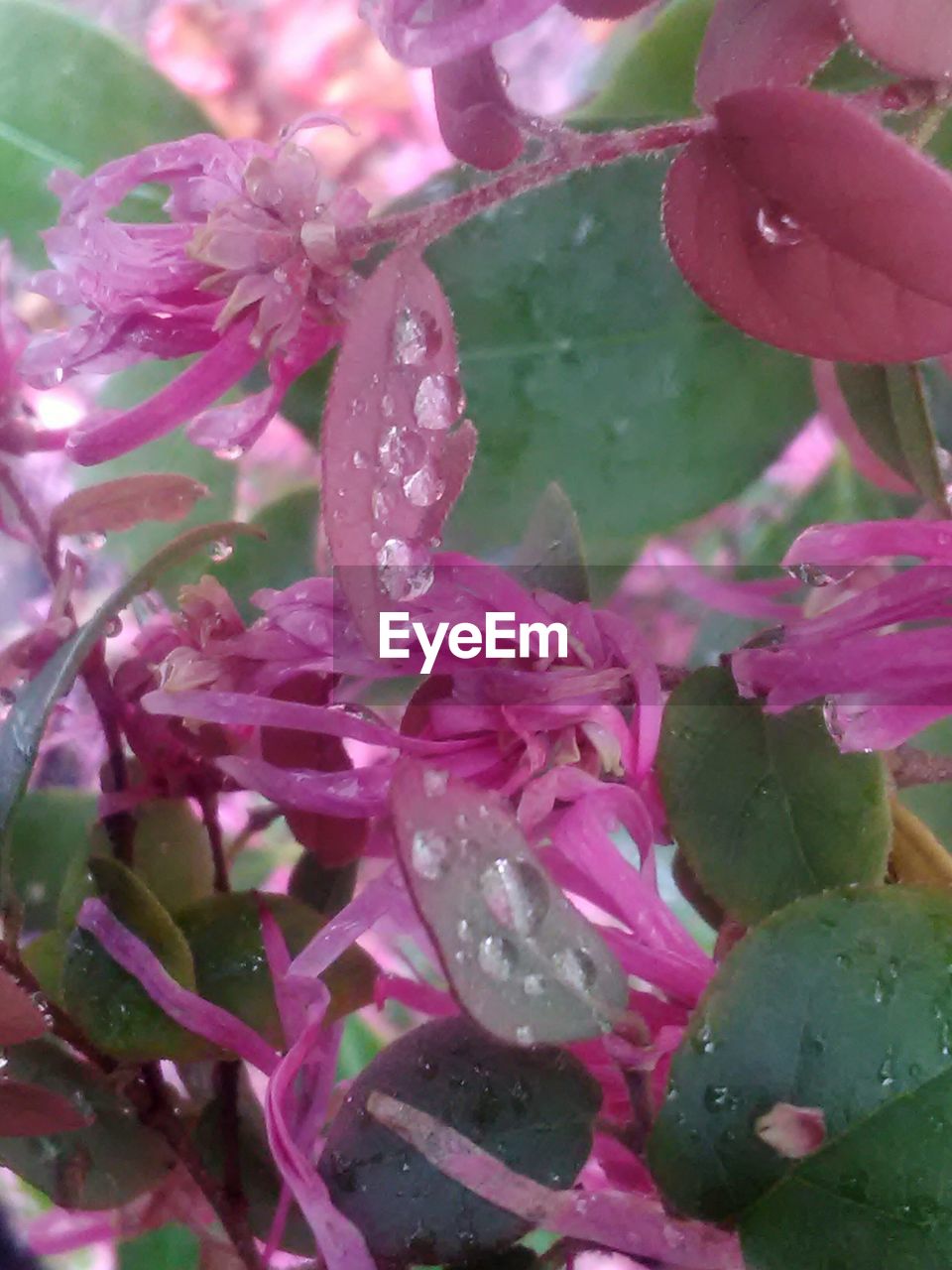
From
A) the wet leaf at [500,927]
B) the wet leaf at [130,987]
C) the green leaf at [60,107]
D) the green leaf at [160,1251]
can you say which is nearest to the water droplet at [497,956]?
the wet leaf at [500,927]

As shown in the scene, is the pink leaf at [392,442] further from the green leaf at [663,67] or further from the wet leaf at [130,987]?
the green leaf at [663,67]

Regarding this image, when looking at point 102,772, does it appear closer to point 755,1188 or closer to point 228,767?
point 228,767

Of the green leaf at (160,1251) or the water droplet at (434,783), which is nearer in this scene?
the water droplet at (434,783)

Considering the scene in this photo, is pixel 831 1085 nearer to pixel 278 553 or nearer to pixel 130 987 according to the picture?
pixel 130 987

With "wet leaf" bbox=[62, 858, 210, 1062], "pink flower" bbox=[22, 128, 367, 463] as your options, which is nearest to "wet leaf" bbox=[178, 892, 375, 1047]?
"wet leaf" bbox=[62, 858, 210, 1062]

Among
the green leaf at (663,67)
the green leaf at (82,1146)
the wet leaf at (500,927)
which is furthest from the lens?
the green leaf at (663,67)

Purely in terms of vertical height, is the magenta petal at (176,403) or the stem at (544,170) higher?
the stem at (544,170)

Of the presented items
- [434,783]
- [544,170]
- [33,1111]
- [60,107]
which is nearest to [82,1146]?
[33,1111]

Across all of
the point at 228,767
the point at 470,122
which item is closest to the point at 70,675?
the point at 228,767
